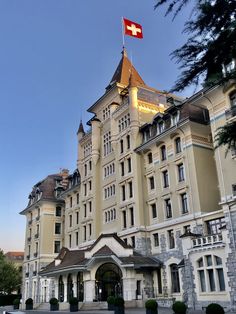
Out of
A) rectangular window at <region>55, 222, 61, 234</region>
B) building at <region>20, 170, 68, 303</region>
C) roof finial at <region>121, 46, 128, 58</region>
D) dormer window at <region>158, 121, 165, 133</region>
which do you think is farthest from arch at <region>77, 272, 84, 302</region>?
roof finial at <region>121, 46, 128, 58</region>

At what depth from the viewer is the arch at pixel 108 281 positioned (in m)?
34.0

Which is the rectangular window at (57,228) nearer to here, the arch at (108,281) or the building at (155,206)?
the building at (155,206)

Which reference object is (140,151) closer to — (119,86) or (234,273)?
(119,86)

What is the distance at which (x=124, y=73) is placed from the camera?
1897 inches

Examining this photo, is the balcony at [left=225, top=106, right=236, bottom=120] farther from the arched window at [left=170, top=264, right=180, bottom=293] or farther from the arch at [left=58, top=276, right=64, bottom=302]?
the arch at [left=58, top=276, right=64, bottom=302]

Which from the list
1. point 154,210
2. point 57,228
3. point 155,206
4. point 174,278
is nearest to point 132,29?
point 155,206

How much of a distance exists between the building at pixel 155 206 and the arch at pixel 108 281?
94 mm

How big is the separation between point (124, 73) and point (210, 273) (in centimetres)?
3027

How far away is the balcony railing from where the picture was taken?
25.7 m

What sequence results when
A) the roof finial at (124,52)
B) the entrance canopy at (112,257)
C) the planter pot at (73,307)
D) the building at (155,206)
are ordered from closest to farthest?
the building at (155,206) < the planter pot at (73,307) < the entrance canopy at (112,257) < the roof finial at (124,52)

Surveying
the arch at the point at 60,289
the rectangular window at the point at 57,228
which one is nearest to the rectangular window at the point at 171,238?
the arch at the point at 60,289

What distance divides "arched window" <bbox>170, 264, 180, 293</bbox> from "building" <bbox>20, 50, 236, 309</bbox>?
0.29 ft

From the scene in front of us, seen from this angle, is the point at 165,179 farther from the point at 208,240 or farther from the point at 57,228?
the point at 57,228

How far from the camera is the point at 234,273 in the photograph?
2392cm
